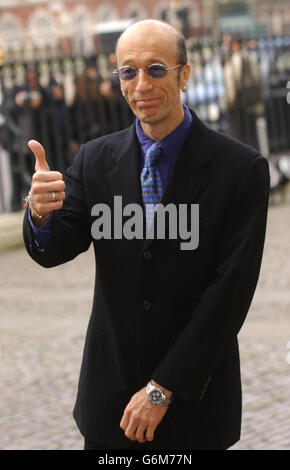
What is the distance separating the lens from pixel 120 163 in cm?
254

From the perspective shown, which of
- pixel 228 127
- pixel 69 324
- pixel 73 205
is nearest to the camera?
pixel 73 205

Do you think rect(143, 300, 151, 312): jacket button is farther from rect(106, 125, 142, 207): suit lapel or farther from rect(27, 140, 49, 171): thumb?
rect(27, 140, 49, 171): thumb

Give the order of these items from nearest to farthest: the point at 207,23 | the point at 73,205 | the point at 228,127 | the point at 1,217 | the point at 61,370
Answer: the point at 73,205, the point at 61,370, the point at 1,217, the point at 228,127, the point at 207,23

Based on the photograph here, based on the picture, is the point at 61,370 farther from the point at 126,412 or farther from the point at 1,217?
the point at 1,217

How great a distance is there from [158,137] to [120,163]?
0.13 m

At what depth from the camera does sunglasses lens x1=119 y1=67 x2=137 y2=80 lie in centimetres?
241

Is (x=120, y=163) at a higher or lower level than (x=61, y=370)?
higher

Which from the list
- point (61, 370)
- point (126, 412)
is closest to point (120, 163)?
point (126, 412)

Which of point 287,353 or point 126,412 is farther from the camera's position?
point 287,353

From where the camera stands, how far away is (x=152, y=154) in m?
2.48

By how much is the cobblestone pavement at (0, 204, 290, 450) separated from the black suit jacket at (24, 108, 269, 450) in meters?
2.23

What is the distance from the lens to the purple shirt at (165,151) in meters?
2.46

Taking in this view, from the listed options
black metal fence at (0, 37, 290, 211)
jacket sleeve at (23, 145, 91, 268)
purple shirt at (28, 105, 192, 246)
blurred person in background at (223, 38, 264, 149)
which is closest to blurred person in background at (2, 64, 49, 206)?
black metal fence at (0, 37, 290, 211)

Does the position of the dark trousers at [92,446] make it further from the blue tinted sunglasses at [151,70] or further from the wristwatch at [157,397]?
the blue tinted sunglasses at [151,70]
